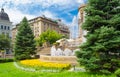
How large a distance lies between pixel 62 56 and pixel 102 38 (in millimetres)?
10600

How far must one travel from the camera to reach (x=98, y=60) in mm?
15195

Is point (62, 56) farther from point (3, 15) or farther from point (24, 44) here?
point (3, 15)

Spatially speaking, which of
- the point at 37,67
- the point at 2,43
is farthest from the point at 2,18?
the point at 37,67

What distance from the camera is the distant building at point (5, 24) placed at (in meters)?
67.6

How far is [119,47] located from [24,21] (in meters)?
25.5

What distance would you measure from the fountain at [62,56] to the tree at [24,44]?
842 centimetres

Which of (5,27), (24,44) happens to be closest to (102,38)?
(24,44)

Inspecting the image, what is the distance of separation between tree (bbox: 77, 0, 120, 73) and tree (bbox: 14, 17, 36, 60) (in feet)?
70.5

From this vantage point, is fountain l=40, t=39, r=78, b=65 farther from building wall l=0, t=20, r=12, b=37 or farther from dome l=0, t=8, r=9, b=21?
dome l=0, t=8, r=9, b=21

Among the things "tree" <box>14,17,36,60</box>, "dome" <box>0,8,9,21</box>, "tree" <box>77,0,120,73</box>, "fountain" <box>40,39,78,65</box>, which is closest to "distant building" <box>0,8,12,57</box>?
"dome" <box>0,8,9,21</box>

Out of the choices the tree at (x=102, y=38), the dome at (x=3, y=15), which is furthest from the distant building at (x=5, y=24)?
the tree at (x=102, y=38)

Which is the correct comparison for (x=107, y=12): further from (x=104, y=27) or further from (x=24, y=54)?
(x=24, y=54)

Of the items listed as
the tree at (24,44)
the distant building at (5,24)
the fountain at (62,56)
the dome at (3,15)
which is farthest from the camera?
the dome at (3,15)

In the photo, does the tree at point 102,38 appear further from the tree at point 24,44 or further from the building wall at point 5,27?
the building wall at point 5,27
